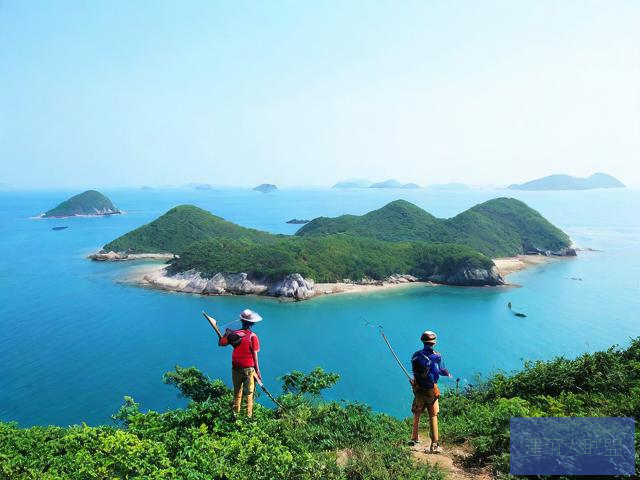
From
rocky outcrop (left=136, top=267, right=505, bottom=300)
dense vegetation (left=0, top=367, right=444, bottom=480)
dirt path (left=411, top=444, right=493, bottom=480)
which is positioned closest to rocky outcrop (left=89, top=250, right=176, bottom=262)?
rocky outcrop (left=136, top=267, right=505, bottom=300)

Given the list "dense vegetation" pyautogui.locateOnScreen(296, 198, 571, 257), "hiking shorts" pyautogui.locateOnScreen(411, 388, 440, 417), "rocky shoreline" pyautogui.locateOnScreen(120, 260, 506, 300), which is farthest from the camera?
"dense vegetation" pyautogui.locateOnScreen(296, 198, 571, 257)

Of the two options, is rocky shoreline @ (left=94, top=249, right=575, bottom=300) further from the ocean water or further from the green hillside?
the green hillside

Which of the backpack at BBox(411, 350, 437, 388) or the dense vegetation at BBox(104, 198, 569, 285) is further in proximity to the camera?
the dense vegetation at BBox(104, 198, 569, 285)

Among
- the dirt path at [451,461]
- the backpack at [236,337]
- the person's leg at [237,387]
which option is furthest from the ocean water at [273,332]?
the backpack at [236,337]

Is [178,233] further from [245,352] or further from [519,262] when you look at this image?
[245,352]

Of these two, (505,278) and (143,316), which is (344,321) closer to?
(143,316)

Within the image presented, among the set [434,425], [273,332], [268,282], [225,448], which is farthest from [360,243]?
[225,448]

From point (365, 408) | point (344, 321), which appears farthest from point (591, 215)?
point (365, 408)
